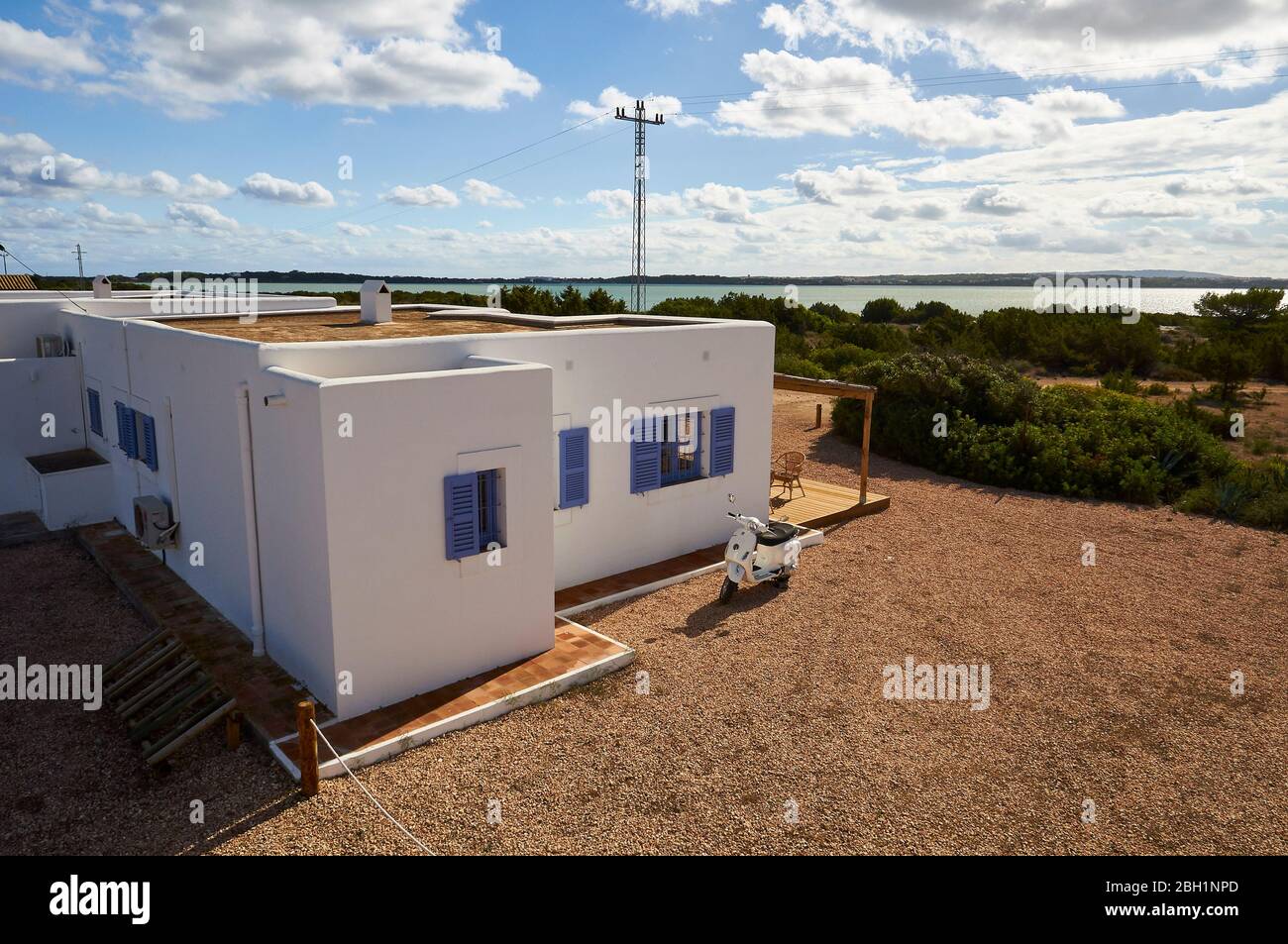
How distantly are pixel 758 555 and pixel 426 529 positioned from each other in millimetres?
4154

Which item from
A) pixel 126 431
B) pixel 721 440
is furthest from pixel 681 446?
pixel 126 431

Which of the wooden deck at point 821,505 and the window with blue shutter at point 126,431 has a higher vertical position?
the window with blue shutter at point 126,431

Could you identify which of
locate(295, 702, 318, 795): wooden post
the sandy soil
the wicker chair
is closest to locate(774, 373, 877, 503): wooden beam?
the wicker chair

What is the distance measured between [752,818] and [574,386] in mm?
4905

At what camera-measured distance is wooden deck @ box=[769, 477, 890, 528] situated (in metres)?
12.5

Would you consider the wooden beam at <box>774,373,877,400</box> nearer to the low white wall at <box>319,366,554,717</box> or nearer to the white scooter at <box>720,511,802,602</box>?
the white scooter at <box>720,511,802,602</box>

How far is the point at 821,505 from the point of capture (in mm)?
13156

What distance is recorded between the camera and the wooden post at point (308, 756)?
5.62 metres

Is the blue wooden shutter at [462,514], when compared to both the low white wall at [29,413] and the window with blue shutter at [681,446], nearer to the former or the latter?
the window with blue shutter at [681,446]

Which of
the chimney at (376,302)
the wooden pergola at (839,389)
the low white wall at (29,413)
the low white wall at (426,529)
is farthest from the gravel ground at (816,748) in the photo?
the chimney at (376,302)

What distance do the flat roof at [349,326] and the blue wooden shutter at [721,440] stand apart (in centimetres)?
179

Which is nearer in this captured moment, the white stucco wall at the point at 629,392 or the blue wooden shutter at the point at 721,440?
the white stucco wall at the point at 629,392

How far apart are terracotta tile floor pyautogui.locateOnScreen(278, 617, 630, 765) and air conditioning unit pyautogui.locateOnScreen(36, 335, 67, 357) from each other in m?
10.00
